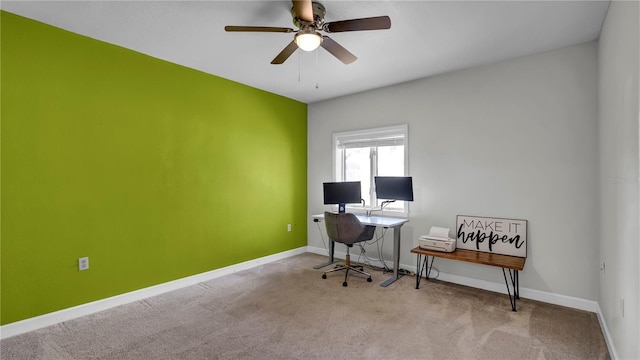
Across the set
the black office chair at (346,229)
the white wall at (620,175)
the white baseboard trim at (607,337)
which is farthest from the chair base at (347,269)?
the white wall at (620,175)

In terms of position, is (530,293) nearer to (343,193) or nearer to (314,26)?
(343,193)

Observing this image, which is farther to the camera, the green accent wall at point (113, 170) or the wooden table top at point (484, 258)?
the wooden table top at point (484, 258)

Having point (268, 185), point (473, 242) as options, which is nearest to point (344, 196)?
point (268, 185)

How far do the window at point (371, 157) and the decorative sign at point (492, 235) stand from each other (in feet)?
2.58

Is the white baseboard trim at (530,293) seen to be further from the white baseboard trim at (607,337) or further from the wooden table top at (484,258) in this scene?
the wooden table top at (484,258)

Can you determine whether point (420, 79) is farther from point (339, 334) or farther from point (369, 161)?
point (339, 334)

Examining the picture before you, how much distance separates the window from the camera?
170 inches

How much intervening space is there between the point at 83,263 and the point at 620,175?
4373mm

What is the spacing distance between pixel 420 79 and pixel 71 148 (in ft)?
12.8

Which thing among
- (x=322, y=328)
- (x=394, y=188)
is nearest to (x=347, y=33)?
(x=394, y=188)

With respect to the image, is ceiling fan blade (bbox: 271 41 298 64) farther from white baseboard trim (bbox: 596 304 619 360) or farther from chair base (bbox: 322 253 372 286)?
white baseboard trim (bbox: 596 304 619 360)

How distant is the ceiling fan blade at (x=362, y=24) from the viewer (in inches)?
81.7

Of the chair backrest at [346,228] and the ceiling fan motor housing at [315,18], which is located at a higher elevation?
the ceiling fan motor housing at [315,18]

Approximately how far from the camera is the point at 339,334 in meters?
2.54
